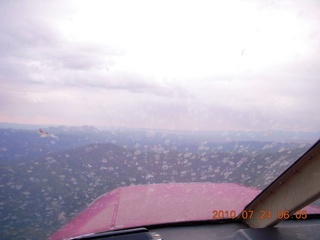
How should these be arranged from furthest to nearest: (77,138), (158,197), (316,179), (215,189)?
(77,138) → (215,189) → (158,197) → (316,179)

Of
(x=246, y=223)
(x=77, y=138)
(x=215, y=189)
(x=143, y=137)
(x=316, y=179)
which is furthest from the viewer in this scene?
(x=77, y=138)

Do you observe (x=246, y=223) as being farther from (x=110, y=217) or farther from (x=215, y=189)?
(x=110, y=217)

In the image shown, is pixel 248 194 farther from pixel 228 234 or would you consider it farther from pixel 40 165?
pixel 40 165

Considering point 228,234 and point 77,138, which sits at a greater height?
point 77,138

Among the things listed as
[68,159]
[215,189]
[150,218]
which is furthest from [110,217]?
[68,159]

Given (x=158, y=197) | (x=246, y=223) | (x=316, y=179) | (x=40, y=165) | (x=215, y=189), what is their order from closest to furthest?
(x=316, y=179), (x=246, y=223), (x=158, y=197), (x=215, y=189), (x=40, y=165)

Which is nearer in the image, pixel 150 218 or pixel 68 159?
pixel 150 218

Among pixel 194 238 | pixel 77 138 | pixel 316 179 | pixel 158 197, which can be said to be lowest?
pixel 194 238

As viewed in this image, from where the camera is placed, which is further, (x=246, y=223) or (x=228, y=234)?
(x=246, y=223)

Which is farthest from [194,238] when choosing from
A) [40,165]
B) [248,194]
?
[40,165]

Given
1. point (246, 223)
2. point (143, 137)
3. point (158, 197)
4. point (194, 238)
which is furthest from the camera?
point (143, 137)
